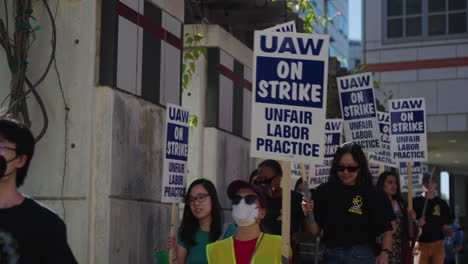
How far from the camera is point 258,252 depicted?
6484mm

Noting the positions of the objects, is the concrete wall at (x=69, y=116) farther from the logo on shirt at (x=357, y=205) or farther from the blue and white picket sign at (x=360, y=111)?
the blue and white picket sign at (x=360, y=111)

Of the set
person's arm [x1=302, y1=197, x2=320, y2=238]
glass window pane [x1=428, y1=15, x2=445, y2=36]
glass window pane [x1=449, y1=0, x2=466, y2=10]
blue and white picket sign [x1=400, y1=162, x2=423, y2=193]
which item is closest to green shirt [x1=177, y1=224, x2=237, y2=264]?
person's arm [x1=302, y1=197, x2=320, y2=238]

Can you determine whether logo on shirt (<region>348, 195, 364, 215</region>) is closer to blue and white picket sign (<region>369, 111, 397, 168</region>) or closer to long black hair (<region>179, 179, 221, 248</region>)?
long black hair (<region>179, 179, 221, 248</region>)

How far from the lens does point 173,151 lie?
9.10 m

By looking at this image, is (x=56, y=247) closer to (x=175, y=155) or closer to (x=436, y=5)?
(x=175, y=155)

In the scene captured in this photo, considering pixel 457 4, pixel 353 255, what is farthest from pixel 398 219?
pixel 457 4

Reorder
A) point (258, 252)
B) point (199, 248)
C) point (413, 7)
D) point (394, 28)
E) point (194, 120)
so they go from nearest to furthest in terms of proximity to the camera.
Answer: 1. point (258, 252)
2. point (199, 248)
3. point (194, 120)
4. point (413, 7)
5. point (394, 28)

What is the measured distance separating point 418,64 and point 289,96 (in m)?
22.7

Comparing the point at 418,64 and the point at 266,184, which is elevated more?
the point at 418,64

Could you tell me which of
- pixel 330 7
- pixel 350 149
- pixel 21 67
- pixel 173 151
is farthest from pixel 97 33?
pixel 330 7

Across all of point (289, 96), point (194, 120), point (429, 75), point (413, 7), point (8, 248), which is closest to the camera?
point (8, 248)

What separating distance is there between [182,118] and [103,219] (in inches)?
52.4

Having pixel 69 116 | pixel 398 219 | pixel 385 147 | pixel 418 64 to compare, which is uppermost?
pixel 418 64

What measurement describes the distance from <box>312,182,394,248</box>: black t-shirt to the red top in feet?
5.43
